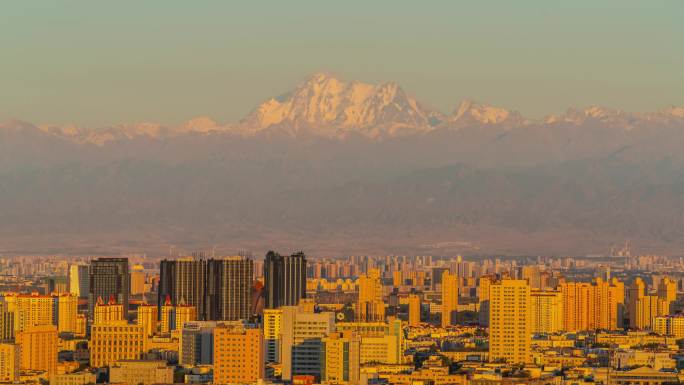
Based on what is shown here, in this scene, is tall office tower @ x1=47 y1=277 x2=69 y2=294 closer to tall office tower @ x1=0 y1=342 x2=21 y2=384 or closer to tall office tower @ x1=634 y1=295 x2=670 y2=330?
tall office tower @ x1=634 y1=295 x2=670 y2=330

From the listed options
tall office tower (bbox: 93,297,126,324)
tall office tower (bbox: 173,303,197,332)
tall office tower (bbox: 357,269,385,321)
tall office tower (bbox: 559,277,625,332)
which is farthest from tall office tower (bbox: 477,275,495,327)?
tall office tower (bbox: 93,297,126,324)

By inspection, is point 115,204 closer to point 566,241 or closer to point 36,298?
point 566,241

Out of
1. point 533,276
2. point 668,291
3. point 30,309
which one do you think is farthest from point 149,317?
point 533,276

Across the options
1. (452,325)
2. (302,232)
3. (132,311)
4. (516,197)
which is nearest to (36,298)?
(132,311)

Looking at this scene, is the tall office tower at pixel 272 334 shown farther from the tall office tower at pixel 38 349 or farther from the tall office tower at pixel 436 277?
Result: the tall office tower at pixel 436 277

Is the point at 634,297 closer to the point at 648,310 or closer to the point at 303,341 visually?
the point at 648,310

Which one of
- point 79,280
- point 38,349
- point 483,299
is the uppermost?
point 79,280
